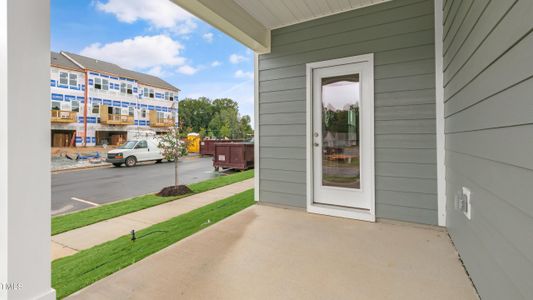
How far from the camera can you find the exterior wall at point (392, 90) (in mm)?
2576

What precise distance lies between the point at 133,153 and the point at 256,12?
28.6 feet

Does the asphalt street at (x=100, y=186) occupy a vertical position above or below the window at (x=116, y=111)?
below

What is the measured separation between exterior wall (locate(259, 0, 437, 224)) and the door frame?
54 mm

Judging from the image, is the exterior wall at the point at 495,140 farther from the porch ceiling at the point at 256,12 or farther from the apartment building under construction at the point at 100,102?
the apartment building under construction at the point at 100,102

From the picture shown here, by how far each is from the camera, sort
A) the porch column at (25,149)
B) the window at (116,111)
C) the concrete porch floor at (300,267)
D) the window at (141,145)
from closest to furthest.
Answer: the porch column at (25,149)
the concrete porch floor at (300,267)
the window at (141,145)
the window at (116,111)

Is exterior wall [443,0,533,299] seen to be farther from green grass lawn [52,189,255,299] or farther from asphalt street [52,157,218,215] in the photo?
asphalt street [52,157,218,215]

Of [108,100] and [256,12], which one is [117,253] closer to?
[256,12]

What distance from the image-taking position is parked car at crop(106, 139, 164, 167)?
9.44 m

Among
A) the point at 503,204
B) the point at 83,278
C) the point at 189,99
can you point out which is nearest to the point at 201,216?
the point at 83,278

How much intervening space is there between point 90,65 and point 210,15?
18.6 meters

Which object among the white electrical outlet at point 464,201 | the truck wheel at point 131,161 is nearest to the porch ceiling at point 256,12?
the white electrical outlet at point 464,201

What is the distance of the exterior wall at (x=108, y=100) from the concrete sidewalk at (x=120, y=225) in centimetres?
939

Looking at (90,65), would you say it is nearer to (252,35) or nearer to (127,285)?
(252,35)

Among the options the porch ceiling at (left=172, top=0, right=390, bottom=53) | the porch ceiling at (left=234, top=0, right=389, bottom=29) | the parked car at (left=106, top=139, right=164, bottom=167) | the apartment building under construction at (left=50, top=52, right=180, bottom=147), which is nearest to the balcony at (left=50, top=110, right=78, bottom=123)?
the apartment building under construction at (left=50, top=52, right=180, bottom=147)
